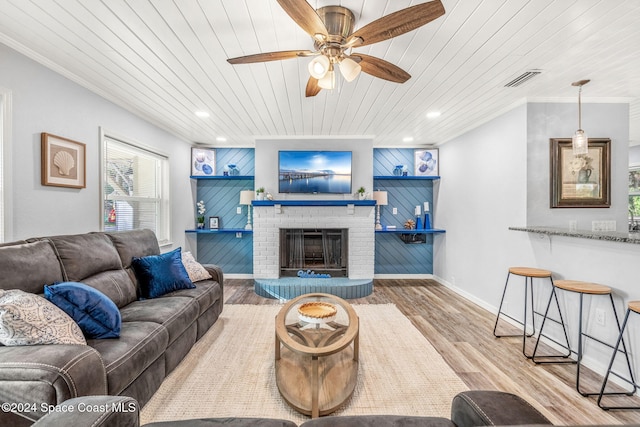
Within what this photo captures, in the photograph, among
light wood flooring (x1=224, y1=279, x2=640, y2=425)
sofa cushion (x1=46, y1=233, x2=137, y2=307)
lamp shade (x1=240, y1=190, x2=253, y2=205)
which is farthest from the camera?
lamp shade (x1=240, y1=190, x2=253, y2=205)

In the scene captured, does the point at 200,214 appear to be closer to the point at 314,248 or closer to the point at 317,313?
the point at 314,248

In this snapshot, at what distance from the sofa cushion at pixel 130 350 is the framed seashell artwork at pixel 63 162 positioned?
147 centimetres

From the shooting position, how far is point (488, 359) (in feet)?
7.86

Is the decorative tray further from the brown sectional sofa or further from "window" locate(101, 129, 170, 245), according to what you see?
"window" locate(101, 129, 170, 245)

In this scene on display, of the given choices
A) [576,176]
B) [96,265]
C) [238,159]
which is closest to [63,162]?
[96,265]

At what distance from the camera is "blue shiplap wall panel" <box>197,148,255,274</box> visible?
5.13 m

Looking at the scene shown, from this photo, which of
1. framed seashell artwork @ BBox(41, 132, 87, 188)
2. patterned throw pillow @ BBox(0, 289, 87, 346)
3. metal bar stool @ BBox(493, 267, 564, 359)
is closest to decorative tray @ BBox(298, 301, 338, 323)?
patterned throw pillow @ BBox(0, 289, 87, 346)

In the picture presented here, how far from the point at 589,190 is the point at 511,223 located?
0.78 m

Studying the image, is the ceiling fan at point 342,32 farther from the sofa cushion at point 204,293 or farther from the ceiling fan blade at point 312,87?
the sofa cushion at point 204,293

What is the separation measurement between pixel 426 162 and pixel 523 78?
103 inches

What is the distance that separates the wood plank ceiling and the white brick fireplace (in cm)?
154

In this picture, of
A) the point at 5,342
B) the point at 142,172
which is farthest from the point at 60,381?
the point at 142,172

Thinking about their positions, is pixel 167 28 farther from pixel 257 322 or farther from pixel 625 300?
pixel 625 300

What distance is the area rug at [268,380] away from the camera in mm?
1749
